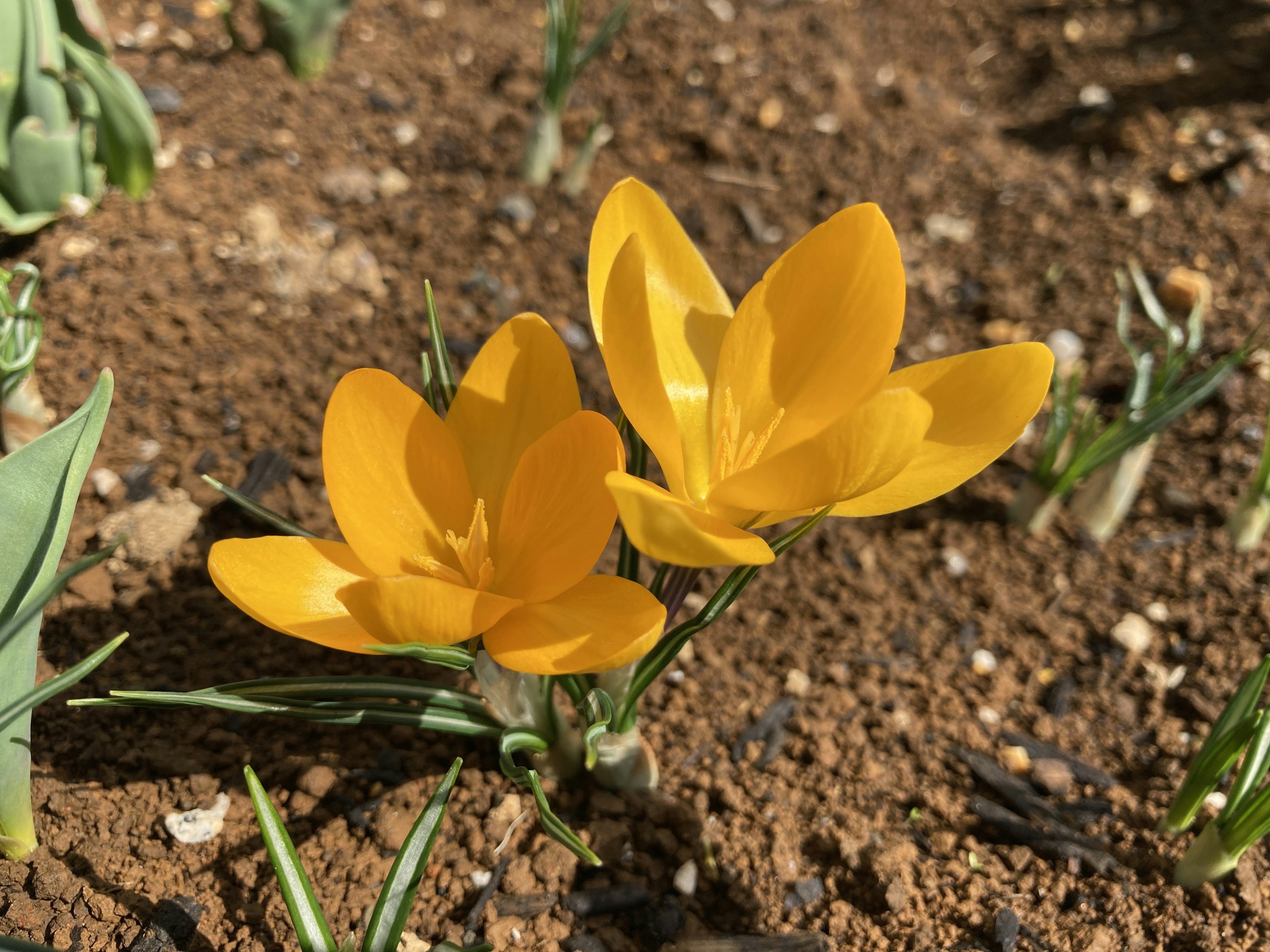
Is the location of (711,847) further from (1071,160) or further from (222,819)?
(1071,160)

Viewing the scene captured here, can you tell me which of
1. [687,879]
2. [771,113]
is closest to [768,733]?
[687,879]

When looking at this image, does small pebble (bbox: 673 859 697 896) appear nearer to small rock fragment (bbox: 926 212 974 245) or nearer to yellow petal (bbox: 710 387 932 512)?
yellow petal (bbox: 710 387 932 512)

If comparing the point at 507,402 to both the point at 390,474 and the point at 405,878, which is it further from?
the point at 405,878

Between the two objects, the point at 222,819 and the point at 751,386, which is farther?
the point at 222,819

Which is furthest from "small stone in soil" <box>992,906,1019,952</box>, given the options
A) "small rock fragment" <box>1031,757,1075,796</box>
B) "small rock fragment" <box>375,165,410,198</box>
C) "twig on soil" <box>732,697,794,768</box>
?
"small rock fragment" <box>375,165,410,198</box>

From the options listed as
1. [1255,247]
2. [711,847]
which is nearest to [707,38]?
[1255,247]

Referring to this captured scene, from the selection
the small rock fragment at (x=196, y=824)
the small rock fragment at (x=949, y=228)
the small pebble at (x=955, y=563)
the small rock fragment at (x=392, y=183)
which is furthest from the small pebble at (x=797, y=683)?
the small rock fragment at (x=392, y=183)
